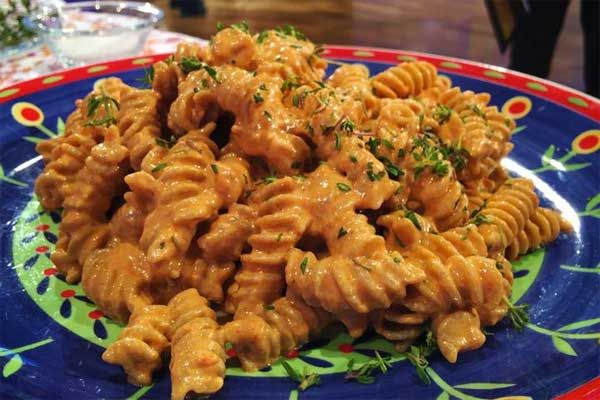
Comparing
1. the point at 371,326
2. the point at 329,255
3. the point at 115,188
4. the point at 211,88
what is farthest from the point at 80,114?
the point at 371,326

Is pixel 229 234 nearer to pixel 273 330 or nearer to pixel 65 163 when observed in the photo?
pixel 273 330

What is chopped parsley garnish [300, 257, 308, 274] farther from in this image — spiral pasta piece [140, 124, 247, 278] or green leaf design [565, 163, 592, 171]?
green leaf design [565, 163, 592, 171]

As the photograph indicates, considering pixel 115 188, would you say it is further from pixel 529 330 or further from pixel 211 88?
pixel 529 330

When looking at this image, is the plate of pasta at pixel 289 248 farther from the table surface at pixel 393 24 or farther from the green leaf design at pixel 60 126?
the table surface at pixel 393 24

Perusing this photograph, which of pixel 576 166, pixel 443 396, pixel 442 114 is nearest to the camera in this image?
pixel 443 396

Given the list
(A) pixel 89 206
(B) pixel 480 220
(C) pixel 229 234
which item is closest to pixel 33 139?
(A) pixel 89 206

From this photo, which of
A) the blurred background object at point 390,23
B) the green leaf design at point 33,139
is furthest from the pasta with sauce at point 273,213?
the blurred background object at point 390,23

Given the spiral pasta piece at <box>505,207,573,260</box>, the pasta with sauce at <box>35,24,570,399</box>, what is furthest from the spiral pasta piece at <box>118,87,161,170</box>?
the spiral pasta piece at <box>505,207,573,260</box>
